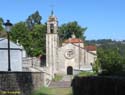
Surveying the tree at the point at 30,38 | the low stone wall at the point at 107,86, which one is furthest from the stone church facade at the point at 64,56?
the low stone wall at the point at 107,86

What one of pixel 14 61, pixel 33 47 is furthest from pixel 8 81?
pixel 33 47

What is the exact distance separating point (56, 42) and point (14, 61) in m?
41.3

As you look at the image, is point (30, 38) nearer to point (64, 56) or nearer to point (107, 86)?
point (64, 56)

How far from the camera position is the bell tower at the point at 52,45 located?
97.9 meters

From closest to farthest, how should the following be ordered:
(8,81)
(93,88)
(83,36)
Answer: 1. (93,88)
2. (8,81)
3. (83,36)

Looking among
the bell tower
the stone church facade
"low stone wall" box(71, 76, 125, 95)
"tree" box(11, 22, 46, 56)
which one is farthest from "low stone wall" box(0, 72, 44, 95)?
"tree" box(11, 22, 46, 56)

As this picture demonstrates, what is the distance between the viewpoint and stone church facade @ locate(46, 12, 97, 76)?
98.8 meters

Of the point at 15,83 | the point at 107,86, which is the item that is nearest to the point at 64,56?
the point at 15,83

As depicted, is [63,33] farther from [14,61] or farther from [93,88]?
[93,88]

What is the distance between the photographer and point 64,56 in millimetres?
102938

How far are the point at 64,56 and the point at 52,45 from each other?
4812 millimetres

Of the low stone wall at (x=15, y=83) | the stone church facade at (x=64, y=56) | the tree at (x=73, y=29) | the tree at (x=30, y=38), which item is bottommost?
the low stone wall at (x=15, y=83)

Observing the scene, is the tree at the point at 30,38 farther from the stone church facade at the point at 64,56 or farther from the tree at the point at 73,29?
the stone church facade at the point at 64,56

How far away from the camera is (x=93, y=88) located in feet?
49.5
